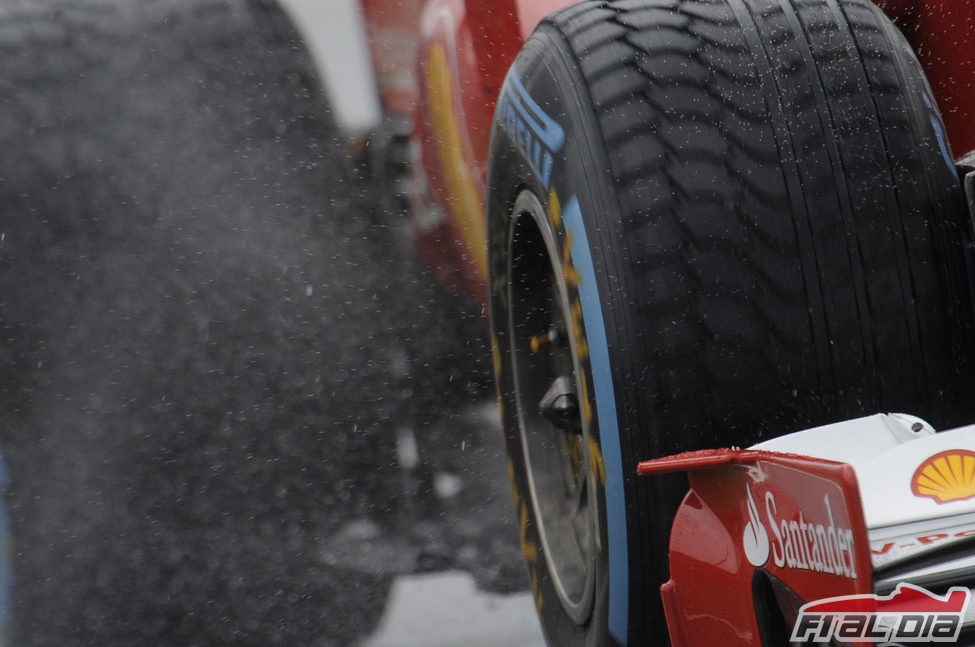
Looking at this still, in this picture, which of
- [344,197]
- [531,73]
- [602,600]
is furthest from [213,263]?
[602,600]

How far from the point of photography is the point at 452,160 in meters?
2.52

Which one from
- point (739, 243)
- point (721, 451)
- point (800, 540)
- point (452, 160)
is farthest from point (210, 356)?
point (800, 540)

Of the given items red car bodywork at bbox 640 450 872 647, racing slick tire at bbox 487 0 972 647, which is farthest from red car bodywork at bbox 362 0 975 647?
racing slick tire at bbox 487 0 972 647

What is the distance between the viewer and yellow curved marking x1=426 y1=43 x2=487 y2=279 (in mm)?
2438

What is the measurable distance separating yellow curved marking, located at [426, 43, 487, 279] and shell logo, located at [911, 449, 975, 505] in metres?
1.55

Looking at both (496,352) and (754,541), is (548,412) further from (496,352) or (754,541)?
(754,541)

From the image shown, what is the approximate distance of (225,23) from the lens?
112 inches

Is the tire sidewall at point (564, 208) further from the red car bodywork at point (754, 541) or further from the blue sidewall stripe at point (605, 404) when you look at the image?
the red car bodywork at point (754, 541)

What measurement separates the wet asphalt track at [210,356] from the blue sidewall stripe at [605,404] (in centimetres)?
112

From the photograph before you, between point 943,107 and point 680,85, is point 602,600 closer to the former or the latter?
point 680,85

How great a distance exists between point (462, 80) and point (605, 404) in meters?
1.20

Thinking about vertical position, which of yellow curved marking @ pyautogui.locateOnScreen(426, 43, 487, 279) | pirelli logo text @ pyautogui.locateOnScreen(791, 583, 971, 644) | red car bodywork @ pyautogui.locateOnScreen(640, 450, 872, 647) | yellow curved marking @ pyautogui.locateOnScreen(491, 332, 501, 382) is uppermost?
yellow curved marking @ pyautogui.locateOnScreen(426, 43, 487, 279)

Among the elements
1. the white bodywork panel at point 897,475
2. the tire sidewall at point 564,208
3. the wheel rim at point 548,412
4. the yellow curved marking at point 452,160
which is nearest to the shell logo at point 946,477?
the white bodywork panel at point 897,475

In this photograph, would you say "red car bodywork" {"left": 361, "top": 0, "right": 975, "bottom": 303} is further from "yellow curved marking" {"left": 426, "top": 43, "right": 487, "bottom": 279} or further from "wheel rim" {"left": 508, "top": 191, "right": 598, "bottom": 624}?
"wheel rim" {"left": 508, "top": 191, "right": 598, "bottom": 624}
